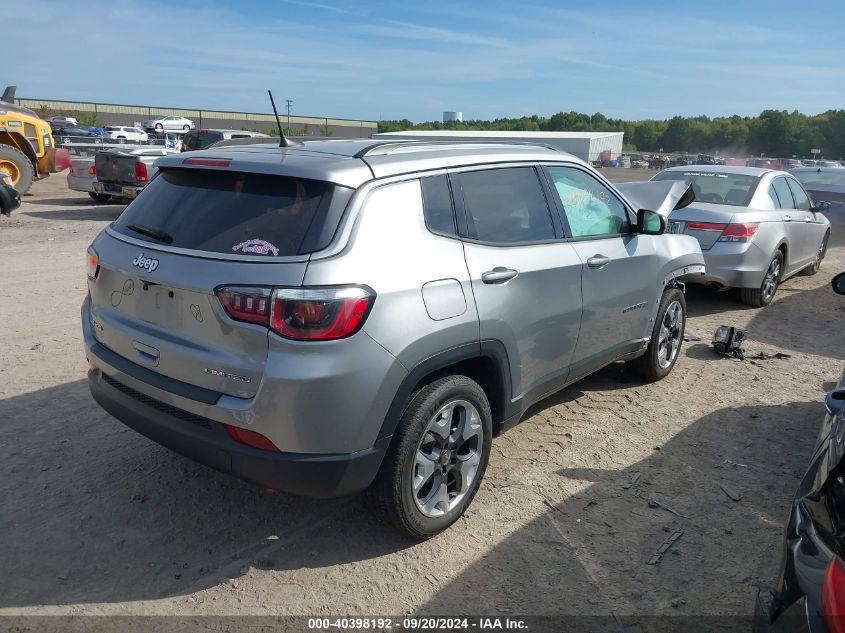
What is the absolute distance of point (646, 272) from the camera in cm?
504

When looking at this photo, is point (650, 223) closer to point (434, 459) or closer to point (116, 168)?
point (434, 459)

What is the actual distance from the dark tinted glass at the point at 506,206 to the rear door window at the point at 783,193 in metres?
6.14

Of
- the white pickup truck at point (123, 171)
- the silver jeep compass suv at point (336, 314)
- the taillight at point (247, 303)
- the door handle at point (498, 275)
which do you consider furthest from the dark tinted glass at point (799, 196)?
the white pickup truck at point (123, 171)

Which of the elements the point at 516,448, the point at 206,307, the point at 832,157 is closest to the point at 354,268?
the point at 206,307

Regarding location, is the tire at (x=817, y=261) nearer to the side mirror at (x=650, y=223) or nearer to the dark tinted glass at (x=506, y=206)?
the side mirror at (x=650, y=223)

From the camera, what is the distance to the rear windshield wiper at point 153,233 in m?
3.22

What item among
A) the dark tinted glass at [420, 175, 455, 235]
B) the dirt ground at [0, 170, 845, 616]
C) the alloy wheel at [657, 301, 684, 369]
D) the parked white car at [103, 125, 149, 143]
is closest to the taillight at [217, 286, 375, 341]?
the dark tinted glass at [420, 175, 455, 235]

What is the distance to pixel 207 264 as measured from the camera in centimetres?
295

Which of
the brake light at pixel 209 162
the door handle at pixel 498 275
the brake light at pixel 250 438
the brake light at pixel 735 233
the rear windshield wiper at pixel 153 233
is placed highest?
the brake light at pixel 209 162

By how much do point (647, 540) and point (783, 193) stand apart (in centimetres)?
716

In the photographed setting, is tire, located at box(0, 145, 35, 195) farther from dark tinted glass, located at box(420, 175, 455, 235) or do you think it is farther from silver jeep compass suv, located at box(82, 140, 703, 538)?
dark tinted glass, located at box(420, 175, 455, 235)

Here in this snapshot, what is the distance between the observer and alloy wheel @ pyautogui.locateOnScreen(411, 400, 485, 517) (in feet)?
11.0

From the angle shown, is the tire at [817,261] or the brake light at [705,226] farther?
the tire at [817,261]

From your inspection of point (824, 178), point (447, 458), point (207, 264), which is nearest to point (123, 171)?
point (207, 264)
